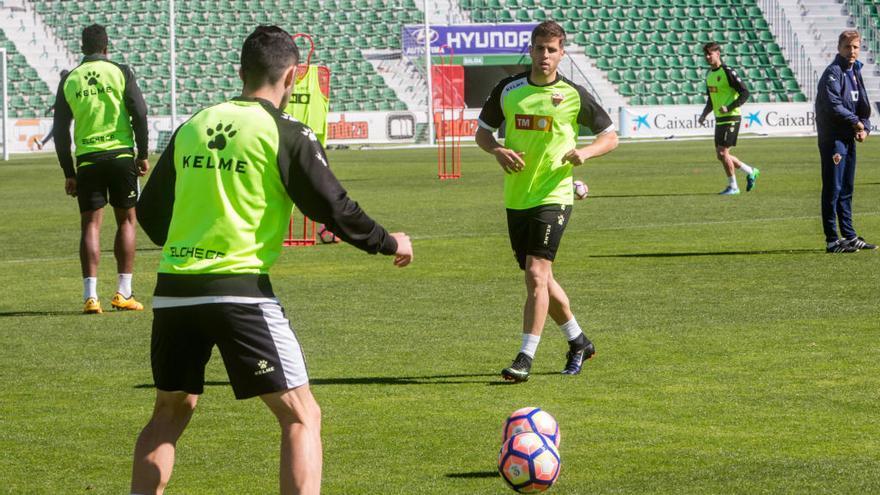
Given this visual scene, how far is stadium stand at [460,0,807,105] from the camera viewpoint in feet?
185

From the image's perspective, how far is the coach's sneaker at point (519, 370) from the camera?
8930mm

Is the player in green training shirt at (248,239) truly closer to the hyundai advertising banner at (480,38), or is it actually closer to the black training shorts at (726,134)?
the black training shorts at (726,134)

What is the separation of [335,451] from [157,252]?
A: 11038 mm

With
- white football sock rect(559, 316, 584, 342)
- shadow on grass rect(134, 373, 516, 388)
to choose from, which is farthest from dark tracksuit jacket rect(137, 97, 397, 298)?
white football sock rect(559, 316, 584, 342)

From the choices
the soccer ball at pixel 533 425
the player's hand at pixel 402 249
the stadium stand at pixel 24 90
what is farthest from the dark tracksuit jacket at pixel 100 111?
the stadium stand at pixel 24 90

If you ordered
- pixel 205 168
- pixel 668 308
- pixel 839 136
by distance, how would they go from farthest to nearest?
pixel 839 136, pixel 668 308, pixel 205 168

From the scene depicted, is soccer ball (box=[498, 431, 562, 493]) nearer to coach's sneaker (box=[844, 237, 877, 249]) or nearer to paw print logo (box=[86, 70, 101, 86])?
paw print logo (box=[86, 70, 101, 86])

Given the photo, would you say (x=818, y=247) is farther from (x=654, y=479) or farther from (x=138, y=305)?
(x=654, y=479)

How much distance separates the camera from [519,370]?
29.3 ft

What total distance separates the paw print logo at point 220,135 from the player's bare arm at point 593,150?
4107mm

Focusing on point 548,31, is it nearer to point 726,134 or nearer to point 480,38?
point 726,134

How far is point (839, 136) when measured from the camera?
52.1 ft

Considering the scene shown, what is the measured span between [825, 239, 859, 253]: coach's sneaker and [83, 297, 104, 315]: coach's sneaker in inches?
310

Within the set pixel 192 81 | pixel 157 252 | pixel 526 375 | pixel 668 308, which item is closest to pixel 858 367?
pixel 526 375
